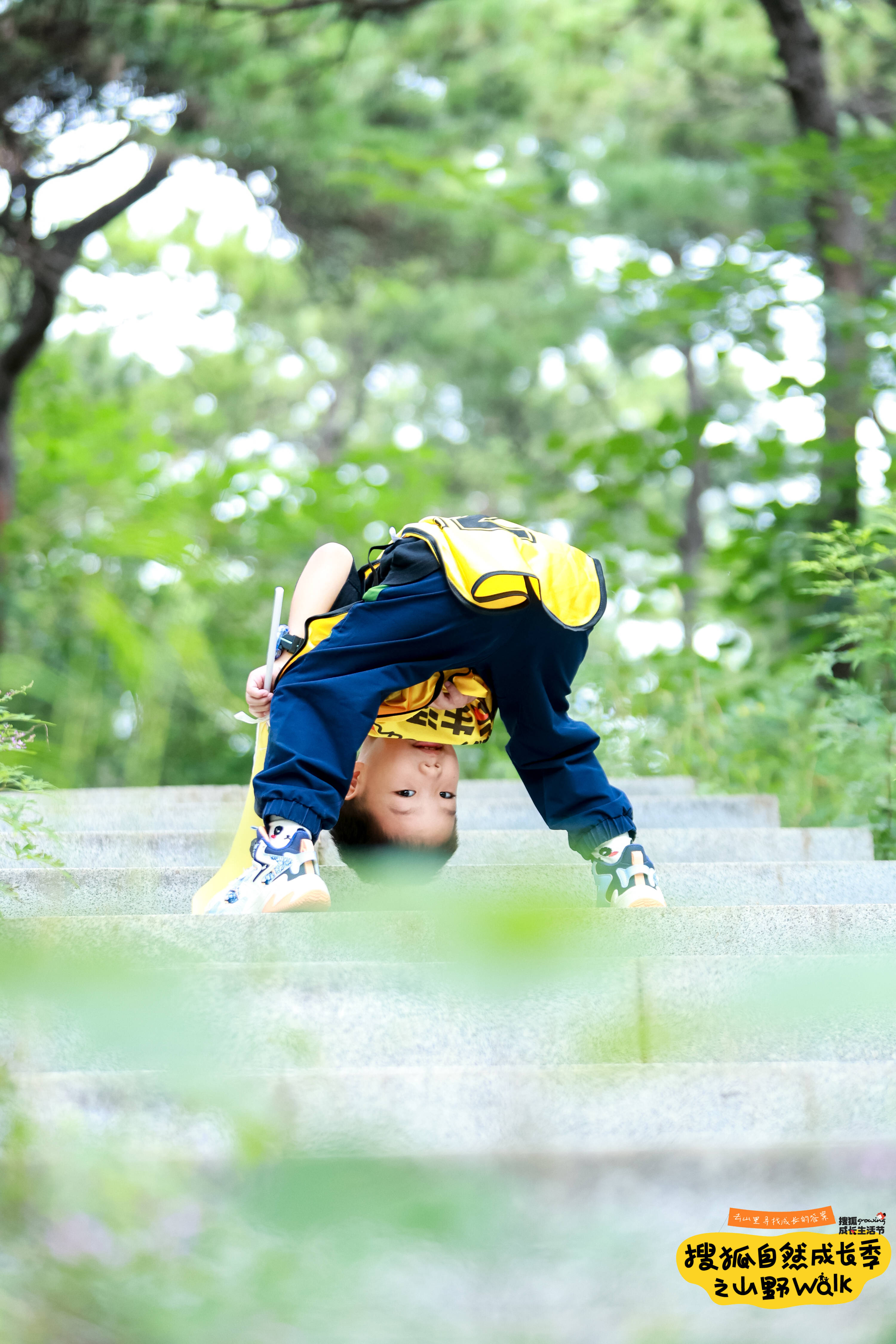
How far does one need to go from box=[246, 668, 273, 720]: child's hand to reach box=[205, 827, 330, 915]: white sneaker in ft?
0.85

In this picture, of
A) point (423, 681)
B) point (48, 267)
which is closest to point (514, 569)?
point (423, 681)

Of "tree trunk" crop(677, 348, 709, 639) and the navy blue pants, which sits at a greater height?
the navy blue pants

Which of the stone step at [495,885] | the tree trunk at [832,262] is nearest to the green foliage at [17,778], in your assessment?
the stone step at [495,885]

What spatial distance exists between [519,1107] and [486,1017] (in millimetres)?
191

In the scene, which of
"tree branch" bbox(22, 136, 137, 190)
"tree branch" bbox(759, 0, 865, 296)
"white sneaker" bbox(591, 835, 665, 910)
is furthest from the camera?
"tree branch" bbox(22, 136, 137, 190)

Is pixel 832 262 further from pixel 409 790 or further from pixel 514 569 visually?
pixel 409 790

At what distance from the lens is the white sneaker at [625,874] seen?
1.85 meters

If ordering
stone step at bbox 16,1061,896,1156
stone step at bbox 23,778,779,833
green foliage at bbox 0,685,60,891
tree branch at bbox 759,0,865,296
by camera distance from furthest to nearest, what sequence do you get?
tree branch at bbox 759,0,865,296, stone step at bbox 23,778,779,833, green foliage at bbox 0,685,60,891, stone step at bbox 16,1061,896,1156

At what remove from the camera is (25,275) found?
581 centimetres

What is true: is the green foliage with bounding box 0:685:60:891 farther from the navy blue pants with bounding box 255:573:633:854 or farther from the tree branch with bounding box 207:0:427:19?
the tree branch with bounding box 207:0:427:19

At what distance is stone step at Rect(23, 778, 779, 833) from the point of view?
279 cm

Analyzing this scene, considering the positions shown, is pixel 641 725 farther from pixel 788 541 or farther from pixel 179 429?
pixel 179 429

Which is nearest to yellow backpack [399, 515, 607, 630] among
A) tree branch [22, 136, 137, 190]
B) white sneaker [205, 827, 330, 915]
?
white sneaker [205, 827, 330, 915]

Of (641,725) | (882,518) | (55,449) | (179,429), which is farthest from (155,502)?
(179,429)
